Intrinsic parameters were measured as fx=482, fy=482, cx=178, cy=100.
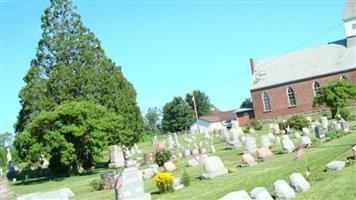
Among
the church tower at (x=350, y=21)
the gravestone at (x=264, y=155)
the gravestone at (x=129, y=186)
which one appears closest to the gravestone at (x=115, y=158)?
the gravestone at (x=264, y=155)

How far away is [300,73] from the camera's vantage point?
2522 inches

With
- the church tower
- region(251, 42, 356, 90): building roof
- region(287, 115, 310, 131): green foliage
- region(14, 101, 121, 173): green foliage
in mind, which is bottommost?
region(287, 115, 310, 131): green foliage

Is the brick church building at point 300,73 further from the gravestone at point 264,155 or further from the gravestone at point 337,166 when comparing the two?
the gravestone at point 337,166

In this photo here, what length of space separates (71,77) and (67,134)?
656 cm

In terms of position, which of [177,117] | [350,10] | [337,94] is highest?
[350,10]

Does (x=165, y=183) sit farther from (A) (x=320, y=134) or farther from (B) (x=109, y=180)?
(A) (x=320, y=134)

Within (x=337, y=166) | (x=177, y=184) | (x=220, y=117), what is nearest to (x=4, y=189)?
(x=177, y=184)

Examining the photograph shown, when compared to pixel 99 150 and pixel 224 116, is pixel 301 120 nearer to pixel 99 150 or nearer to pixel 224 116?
pixel 99 150

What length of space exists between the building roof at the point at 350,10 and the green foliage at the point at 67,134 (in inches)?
1715

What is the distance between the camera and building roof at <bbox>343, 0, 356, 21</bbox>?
63875 millimetres

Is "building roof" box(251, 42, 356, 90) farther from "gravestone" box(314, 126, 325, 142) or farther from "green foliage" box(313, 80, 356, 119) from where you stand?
"gravestone" box(314, 126, 325, 142)

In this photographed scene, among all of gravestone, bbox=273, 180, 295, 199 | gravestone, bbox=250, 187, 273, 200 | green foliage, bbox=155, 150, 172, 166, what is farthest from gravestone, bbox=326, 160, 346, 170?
green foliage, bbox=155, 150, 172, 166

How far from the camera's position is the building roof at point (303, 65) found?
6053cm

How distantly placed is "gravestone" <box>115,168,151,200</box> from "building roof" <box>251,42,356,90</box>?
48.9 meters
